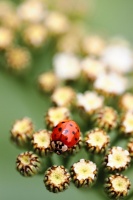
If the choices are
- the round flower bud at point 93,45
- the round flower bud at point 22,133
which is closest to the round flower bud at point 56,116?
the round flower bud at point 22,133

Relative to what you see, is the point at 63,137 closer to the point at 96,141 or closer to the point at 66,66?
the point at 96,141

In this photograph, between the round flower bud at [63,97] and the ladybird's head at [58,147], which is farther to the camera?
the round flower bud at [63,97]

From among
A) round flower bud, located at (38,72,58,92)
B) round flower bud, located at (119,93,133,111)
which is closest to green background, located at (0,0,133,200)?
round flower bud, located at (38,72,58,92)

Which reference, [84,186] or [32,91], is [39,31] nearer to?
[32,91]

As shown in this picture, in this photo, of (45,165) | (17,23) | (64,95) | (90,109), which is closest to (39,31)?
(17,23)

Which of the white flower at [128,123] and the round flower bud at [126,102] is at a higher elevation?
the round flower bud at [126,102]

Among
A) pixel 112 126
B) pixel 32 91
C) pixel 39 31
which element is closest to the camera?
pixel 112 126

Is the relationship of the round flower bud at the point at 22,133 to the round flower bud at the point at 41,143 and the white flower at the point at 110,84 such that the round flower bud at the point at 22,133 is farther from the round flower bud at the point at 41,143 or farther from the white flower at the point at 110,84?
the white flower at the point at 110,84

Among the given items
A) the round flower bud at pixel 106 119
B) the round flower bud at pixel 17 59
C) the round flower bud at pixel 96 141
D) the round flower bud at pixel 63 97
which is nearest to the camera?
the round flower bud at pixel 96 141
